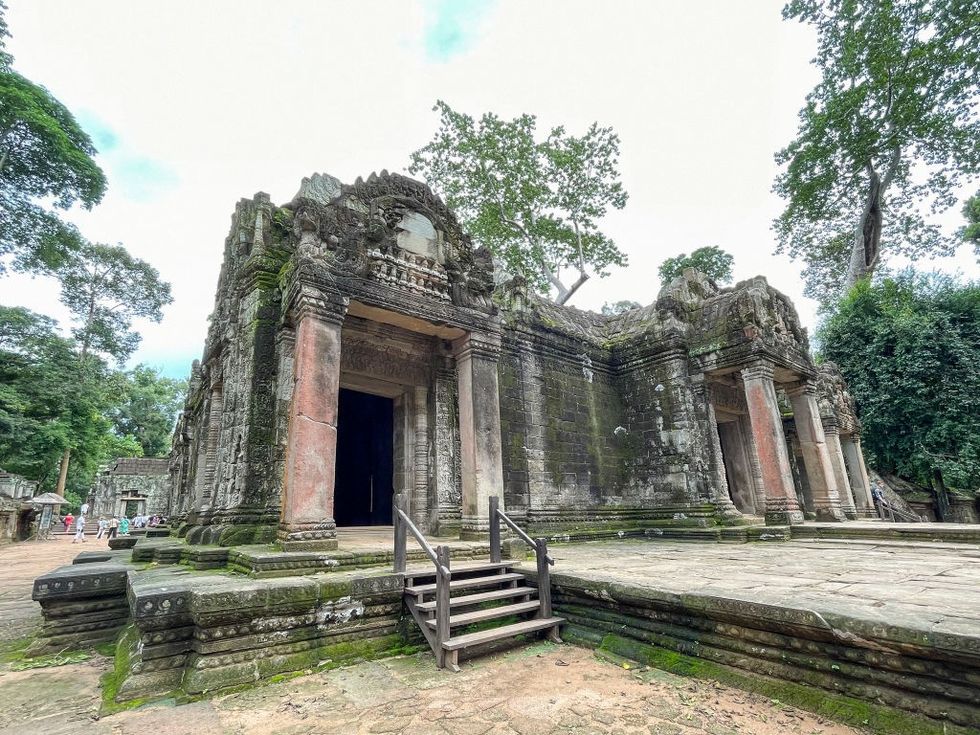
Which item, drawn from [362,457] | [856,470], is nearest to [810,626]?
[362,457]

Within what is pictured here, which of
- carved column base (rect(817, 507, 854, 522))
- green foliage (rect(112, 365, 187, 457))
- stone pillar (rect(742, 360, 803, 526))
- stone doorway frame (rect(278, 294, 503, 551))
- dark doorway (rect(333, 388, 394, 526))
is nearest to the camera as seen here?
stone doorway frame (rect(278, 294, 503, 551))

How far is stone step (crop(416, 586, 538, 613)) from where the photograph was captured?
3920 millimetres

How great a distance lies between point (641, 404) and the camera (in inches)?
406

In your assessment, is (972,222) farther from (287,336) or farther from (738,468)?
(287,336)

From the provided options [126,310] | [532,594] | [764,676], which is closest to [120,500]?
[126,310]

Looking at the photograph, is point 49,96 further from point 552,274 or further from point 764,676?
point 764,676

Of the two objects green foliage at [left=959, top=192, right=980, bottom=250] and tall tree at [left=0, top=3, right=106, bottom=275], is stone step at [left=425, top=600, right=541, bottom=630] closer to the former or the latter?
green foliage at [left=959, top=192, right=980, bottom=250]

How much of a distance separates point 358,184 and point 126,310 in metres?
34.5

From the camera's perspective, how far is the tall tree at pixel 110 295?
3042 centimetres

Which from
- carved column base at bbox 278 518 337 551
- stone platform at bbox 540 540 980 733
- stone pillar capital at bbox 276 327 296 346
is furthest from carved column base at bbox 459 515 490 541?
stone pillar capital at bbox 276 327 296 346

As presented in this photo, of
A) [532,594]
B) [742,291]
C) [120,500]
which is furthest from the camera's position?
[120,500]

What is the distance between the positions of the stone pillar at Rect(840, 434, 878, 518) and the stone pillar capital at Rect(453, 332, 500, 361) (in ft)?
41.9

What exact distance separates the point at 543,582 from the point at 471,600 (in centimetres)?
72

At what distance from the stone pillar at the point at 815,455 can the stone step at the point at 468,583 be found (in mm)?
8429
